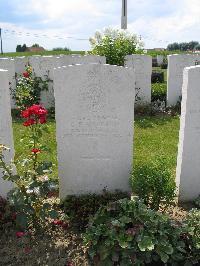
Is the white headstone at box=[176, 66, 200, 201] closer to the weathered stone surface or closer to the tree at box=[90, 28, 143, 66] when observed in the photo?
the weathered stone surface

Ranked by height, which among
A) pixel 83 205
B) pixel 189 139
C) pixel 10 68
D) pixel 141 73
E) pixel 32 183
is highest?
pixel 10 68

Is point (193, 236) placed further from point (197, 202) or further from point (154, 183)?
point (197, 202)

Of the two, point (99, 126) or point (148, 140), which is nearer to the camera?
point (99, 126)

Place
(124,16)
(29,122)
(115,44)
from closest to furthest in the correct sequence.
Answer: (29,122) < (115,44) < (124,16)

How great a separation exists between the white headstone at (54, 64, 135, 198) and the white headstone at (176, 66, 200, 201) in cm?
74

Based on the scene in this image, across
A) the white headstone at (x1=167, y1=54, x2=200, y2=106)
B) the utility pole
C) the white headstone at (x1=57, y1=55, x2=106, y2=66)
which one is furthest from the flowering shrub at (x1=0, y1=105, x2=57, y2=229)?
the utility pole

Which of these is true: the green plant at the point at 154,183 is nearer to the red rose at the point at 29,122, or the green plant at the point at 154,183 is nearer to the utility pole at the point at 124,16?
the red rose at the point at 29,122

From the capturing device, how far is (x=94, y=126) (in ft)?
15.9

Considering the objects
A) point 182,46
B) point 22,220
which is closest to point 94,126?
point 22,220

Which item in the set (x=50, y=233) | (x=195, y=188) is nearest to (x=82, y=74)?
(x=50, y=233)

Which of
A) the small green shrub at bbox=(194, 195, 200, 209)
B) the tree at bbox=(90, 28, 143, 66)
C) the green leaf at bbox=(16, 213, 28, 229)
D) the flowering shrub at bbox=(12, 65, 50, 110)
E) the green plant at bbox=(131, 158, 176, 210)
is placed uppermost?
the tree at bbox=(90, 28, 143, 66)

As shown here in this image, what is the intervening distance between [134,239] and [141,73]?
7.80m

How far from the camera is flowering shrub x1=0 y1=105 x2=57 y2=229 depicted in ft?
13.6

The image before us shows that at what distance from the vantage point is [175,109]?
11102mm
